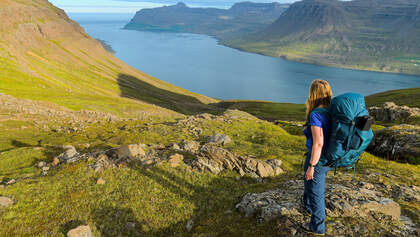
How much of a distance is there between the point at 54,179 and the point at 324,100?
16449 millimetres

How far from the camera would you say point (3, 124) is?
36.9 metres

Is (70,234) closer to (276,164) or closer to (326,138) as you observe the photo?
(326,138)

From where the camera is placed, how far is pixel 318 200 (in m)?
8.94

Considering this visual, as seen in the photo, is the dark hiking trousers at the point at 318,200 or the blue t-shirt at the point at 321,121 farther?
the dark hiking trousers at the point at 318,200

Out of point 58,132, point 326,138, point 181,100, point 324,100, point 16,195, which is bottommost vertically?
point 181,100

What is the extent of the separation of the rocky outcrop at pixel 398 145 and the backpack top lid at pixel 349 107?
63.1 feet

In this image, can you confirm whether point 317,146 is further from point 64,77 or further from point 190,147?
point 64,77

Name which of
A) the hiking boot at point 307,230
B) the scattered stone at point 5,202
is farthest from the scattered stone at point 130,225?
the hiking boot at point 307,230

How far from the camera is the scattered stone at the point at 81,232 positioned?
398 inches

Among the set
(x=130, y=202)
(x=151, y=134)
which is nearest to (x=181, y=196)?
(x=130, y=202)

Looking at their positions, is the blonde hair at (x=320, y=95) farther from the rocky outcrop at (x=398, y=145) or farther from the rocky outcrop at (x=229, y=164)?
the rocky outcrop at (x=398, y=145)

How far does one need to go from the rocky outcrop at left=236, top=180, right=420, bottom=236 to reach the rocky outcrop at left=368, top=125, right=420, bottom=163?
11.9 m

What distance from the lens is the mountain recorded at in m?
75.8

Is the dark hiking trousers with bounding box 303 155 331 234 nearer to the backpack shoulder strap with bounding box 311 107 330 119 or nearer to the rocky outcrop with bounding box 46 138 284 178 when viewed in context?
the backpack shoulder strap with bounding box 311 107 330 119
